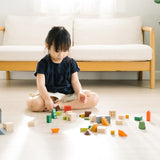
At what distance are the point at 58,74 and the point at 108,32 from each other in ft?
5.48

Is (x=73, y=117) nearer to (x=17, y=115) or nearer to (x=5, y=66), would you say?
(x=17, y=115)

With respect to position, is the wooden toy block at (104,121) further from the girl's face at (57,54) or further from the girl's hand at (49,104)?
the girl's face at (57,54)

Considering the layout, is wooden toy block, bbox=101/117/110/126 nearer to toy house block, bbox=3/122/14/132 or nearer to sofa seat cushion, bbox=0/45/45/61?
toy house block, bbox=3/122/14/132

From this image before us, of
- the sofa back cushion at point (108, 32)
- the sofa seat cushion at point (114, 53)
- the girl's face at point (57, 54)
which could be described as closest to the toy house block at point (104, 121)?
the girl's face at point (57, 54)

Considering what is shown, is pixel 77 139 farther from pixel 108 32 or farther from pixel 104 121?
pixel 108 32

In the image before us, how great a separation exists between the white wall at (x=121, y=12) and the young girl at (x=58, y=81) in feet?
5.80

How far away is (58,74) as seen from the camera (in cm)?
220

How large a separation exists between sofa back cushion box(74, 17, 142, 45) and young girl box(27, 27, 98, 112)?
1521 mm

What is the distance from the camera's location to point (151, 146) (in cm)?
141

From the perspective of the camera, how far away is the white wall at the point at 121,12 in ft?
12.9

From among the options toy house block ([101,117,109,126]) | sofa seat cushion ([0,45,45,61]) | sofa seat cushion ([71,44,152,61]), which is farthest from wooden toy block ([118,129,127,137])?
sofa seat cushion ([0,45,45,61])

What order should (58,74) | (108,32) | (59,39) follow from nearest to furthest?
(59,39) < (58,74) < (108,32)

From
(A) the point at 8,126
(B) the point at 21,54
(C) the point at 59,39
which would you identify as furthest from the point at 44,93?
(B) the point at 21,54

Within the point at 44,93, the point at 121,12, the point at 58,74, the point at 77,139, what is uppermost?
the point at 121,12
